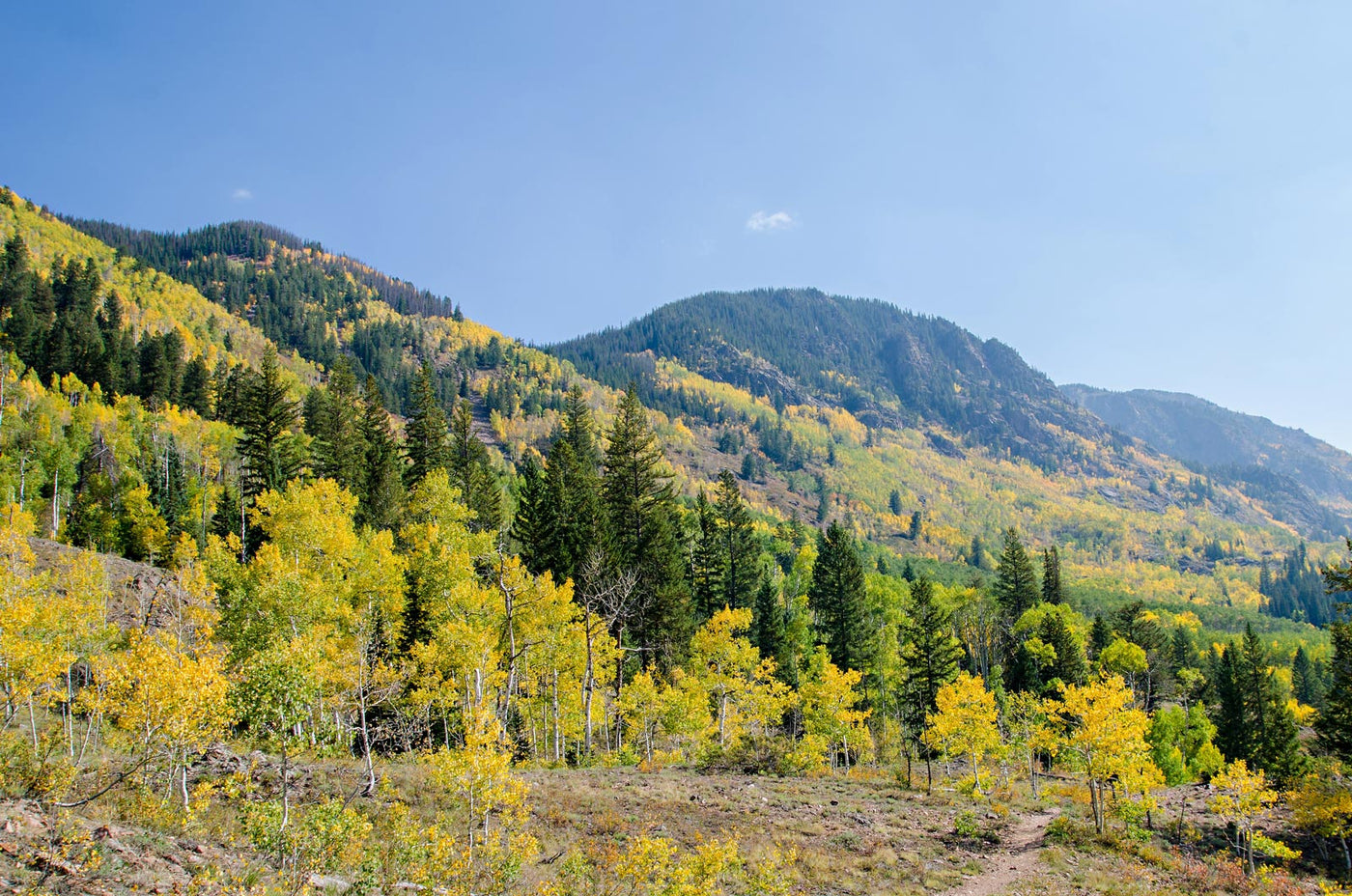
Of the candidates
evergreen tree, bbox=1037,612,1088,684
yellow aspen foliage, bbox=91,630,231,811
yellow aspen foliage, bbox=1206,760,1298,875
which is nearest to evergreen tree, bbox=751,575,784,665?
evergreen tree, bbox=1037,612,1088,684

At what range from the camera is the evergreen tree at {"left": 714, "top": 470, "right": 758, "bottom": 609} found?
57.9 metres

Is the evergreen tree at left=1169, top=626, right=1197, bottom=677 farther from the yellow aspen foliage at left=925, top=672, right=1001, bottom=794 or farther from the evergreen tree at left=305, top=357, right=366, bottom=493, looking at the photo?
the evergreen tree at left=305, top=357, right=366, bottom=493

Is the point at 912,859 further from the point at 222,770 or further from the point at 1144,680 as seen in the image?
the point at 1144,680

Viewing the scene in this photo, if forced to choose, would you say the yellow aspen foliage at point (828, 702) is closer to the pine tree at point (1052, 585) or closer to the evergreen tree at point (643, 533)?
the evergreen tree at point (643, 533)

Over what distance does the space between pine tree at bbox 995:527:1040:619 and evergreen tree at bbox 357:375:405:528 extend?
65.7 m

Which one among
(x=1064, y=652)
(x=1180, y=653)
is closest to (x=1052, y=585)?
(x=1064, y=652)

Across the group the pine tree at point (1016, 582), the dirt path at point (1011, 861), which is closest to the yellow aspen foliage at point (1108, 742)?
the dirt path at point (1011, 861)

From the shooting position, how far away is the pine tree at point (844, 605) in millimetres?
57219

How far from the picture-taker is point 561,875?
15.3 meters

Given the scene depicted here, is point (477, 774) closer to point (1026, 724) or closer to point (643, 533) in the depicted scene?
point (643, 533)

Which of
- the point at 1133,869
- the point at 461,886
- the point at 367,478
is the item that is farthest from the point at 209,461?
the point at 1133,869

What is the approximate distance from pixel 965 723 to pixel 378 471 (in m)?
44.4

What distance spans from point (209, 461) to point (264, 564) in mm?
61078

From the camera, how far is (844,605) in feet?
190
